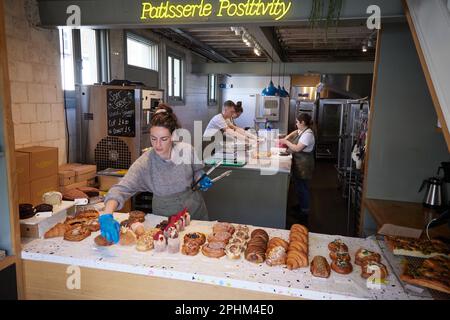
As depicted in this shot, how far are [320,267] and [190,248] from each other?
672mm

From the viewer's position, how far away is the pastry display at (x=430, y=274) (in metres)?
1.44

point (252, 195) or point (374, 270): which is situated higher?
point (374, 270)

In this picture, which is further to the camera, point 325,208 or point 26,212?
point 325,208

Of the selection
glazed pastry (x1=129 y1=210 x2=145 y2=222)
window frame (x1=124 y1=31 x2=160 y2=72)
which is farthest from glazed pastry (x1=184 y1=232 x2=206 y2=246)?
window frame (x1=124 y1=31 x2=160 y2=72)

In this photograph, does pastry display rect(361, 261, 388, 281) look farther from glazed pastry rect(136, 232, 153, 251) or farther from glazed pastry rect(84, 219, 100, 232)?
glazed pastry rect(84, 219, 100, 232)

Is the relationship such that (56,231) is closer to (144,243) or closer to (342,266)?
(144,243)

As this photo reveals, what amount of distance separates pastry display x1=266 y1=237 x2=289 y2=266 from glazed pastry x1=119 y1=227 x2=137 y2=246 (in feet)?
2.46

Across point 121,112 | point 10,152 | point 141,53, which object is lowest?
point 10,152

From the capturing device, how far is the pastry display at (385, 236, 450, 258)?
179cm

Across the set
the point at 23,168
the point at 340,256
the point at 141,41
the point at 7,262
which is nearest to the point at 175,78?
the point at 141,41

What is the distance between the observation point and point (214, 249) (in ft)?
5.81
